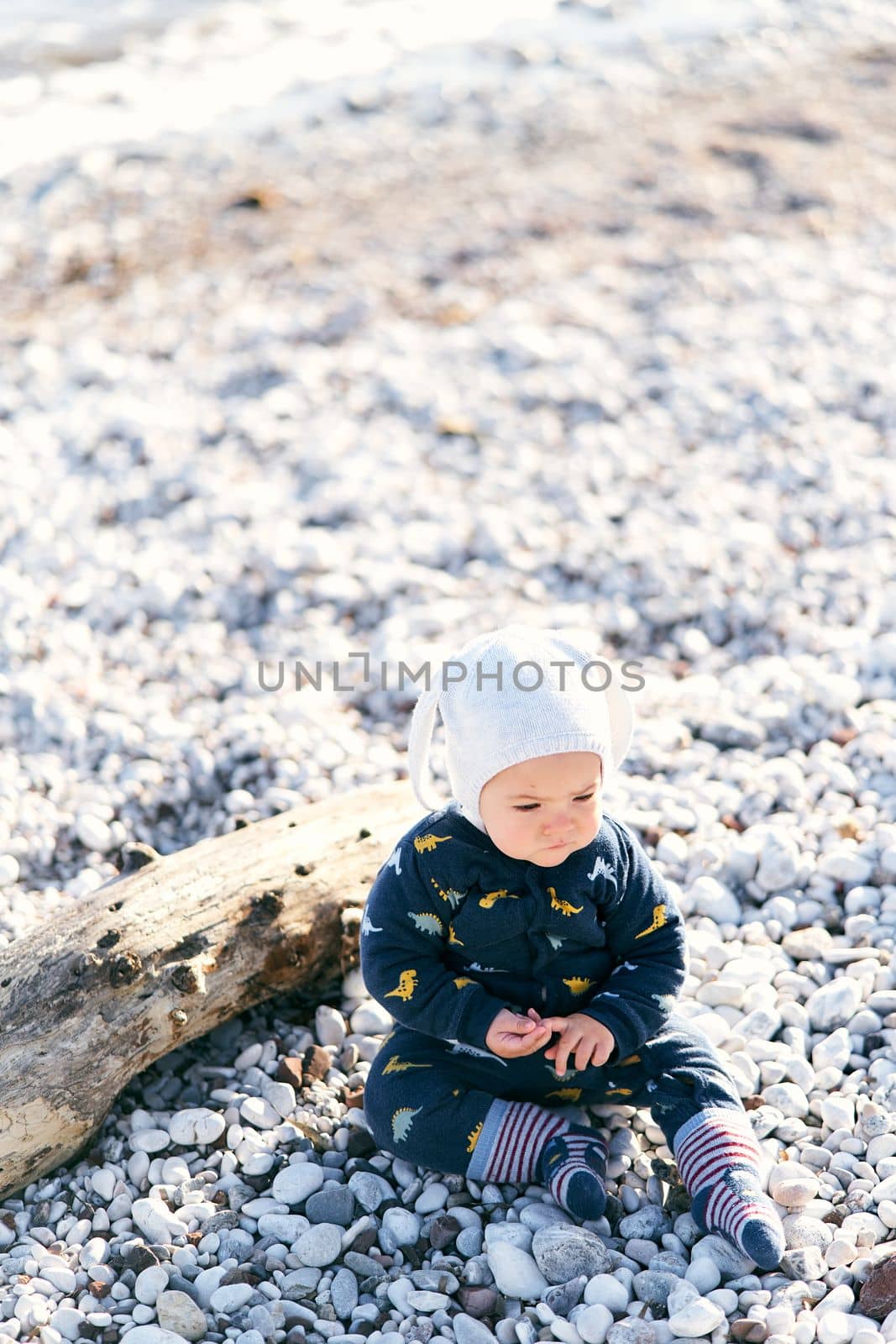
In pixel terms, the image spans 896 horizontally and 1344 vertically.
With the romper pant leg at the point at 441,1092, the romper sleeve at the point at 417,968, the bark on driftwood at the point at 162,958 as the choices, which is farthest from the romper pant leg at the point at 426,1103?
the bark on driftwood at the point at 162,958

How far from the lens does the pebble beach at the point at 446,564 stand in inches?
102

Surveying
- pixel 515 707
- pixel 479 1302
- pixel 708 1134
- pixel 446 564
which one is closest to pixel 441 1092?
pixel 479 1302

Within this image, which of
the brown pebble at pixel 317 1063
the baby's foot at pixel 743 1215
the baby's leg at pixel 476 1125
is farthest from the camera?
the brown pebble at pixel 317 1063

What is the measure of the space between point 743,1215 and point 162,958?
4.16 ft

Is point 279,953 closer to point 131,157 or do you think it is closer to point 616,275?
point 616,275

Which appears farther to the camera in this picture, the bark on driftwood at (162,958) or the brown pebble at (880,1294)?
the bark on driftwood at (162,958)

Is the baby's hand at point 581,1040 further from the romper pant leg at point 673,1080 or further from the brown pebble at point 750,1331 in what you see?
the brown pebble at point 750,1331

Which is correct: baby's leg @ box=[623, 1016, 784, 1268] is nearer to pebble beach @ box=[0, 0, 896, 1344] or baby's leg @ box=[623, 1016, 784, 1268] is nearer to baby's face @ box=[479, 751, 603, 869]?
pebble beach @ box=[0, 0, 896, 1344]

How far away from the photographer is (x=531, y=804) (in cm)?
250

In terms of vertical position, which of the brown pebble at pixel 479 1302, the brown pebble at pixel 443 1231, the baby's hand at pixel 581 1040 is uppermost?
the baby's hand at pixel 581 1040

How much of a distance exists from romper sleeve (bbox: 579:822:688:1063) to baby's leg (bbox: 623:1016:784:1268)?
0.07 m

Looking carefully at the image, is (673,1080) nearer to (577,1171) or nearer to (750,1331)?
(577,1171)

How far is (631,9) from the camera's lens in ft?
38.6

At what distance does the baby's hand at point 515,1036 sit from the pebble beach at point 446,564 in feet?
1.04
